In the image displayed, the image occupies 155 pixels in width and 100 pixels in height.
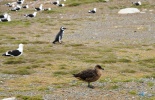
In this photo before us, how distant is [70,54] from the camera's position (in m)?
31.5

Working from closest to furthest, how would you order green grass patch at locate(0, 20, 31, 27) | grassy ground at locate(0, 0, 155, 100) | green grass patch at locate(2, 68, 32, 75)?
grassy ground at locate(0, 0, 155, 100), green grass patch at locate(2, 68, 32, 75), green grass patch at locate(0, 20, 31, 27)

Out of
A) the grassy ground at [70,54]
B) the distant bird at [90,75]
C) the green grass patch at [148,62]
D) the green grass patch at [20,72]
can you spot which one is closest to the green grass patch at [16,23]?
the grassy ground at [70,54]

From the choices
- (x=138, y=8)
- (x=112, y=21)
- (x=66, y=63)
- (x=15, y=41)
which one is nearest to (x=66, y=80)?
(x=66, y=63)

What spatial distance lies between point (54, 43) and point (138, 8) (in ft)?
117

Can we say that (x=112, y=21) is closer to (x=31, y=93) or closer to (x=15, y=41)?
(x=15, y=41)

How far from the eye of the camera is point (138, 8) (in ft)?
232

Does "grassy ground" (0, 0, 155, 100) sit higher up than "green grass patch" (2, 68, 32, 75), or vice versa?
"green grass patch" (2, 68, 32, 75)

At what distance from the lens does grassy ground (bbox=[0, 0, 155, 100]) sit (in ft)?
73.9

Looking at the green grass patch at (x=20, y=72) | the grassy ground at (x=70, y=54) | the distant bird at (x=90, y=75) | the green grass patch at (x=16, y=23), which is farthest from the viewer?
the green grass patch at (x=16, y=23)

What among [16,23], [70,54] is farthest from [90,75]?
[16,23]

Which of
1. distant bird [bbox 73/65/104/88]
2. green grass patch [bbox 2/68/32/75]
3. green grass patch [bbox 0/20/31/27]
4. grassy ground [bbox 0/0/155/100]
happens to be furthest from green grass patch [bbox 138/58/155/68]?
green grass patch [bbox 0/20/31/27]

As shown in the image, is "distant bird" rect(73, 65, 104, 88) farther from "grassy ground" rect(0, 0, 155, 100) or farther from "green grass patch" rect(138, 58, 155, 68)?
"green grass patch" rect(138, 58, 155, 68)

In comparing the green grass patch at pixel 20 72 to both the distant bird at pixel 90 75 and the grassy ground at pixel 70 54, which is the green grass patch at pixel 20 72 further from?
the distant bird at pixel 90 75

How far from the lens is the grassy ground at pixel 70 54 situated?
22519 mm
